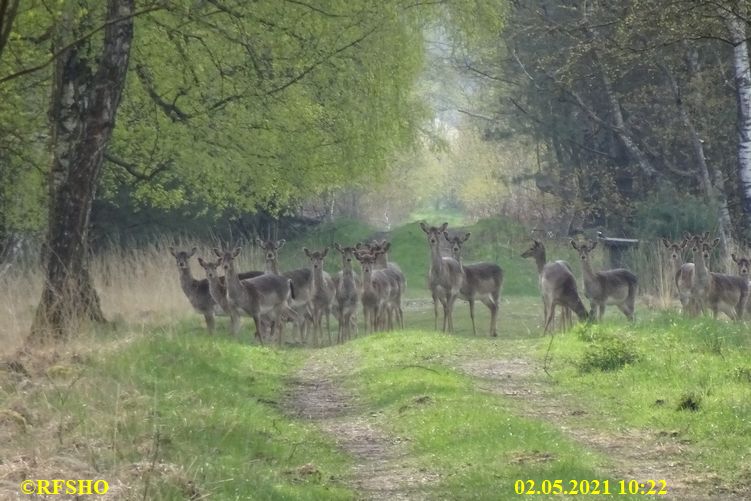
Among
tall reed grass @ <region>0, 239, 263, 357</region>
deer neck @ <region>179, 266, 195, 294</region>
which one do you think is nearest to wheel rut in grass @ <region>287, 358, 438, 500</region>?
tall reed grass @ <region>0, 239, 263, 357</region>

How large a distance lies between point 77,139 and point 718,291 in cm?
1227

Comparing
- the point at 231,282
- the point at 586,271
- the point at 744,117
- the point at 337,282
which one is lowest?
the point at 337,282

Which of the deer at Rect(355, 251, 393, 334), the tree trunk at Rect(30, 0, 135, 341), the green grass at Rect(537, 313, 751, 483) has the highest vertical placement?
the tree trunk at Rect(30, 0, 135, 341)

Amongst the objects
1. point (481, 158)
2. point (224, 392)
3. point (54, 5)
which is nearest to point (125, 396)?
point (224, 392)

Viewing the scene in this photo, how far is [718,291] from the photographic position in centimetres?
2470

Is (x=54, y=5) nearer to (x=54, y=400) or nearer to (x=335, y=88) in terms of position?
(x=54, y=400)

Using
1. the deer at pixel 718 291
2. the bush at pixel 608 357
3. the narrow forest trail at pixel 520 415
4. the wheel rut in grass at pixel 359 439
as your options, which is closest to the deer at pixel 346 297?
the deer at pixel 718 291

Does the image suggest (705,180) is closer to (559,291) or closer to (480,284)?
(480,284)

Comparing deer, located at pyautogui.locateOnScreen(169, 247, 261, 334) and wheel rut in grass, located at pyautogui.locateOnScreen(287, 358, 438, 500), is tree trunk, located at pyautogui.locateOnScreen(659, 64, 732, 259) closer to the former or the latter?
deer, located at pyautogui.locateOnScreen(169, 247, 261, 334)

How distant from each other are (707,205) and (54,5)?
21.9 meters

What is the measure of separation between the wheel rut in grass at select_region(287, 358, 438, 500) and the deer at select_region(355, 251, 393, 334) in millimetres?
6638

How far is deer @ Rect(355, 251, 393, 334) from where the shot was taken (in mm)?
25500

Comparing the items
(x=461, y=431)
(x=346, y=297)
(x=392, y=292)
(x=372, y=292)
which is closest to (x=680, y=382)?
(x=461, y=431)

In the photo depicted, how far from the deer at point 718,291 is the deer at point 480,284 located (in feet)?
13.7
